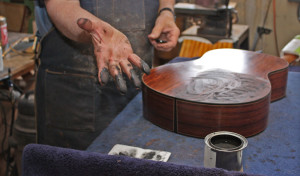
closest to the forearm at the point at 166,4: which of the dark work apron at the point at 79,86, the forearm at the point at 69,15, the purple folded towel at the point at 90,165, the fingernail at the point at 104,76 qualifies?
the dark work apron at the point at 79,86

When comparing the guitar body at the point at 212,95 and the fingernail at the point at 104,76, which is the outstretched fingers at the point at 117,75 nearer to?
the fingernail at the point at 104,76

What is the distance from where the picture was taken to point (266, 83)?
1.50m

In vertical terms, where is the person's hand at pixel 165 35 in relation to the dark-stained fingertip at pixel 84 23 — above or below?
below

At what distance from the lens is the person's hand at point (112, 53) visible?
1108 millimetres

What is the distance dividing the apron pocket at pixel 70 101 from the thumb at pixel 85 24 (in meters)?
0.56

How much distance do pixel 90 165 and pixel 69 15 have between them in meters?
0.71

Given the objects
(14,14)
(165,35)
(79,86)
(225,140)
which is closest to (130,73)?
(225,140)

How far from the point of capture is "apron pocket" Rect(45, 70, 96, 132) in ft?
5.56

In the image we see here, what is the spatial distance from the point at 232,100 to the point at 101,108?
657mm

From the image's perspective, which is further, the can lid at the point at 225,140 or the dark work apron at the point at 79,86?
the dark work apron at the point at 79,86

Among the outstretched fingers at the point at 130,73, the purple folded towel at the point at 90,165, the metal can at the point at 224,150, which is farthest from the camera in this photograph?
the outstretched fingers at the point at 130,73

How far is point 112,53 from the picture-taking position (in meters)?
1.14

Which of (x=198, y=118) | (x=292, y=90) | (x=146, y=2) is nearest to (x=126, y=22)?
(x=146, y=2)

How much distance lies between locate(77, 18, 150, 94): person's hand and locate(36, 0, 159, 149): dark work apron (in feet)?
1.42
